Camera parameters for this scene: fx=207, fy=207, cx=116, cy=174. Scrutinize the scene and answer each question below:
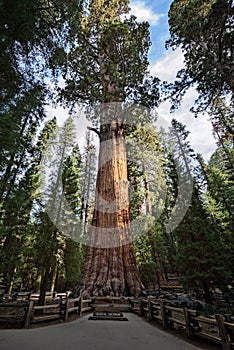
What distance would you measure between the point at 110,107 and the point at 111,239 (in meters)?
6.75

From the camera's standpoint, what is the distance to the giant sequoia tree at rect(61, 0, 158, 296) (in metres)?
7.74

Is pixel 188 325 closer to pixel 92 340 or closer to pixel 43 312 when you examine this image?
pixel 92 340

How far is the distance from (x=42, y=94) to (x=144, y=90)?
781 centimetres

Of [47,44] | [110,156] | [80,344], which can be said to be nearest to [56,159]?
[110,156]

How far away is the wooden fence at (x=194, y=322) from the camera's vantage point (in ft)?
9.80

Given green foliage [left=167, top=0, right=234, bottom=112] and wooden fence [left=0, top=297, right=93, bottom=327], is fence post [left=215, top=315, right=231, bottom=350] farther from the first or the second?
green foliage [left=167, top=0, right=234, bottom=112]

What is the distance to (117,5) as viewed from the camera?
1340 centimetres

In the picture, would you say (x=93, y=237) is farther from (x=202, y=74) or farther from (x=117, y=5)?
(x=117, y=5)

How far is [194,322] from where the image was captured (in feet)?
12.9

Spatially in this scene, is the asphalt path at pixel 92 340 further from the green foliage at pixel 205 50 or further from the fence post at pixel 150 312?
the green foliage at pixel 205 50

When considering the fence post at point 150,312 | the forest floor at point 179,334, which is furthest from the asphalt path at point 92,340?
the fence post at point 150,312

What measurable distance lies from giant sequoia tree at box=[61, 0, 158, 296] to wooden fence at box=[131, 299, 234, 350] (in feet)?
5.50

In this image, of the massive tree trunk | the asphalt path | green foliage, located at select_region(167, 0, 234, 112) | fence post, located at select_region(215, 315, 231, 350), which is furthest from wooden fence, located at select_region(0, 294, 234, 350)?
green foliage, located at select_region(167, 0, 234, 112)

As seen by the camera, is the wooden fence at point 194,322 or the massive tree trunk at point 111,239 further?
the massive tree trunk at point 111,239
